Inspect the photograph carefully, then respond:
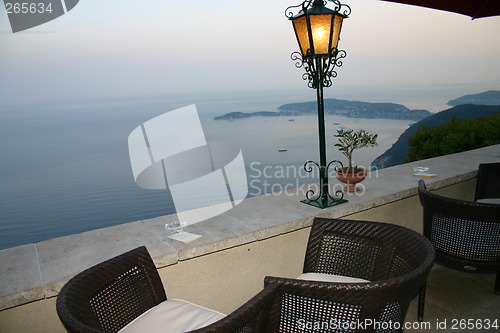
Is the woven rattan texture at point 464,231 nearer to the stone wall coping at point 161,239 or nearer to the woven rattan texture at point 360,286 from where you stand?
the stone wall coping at point 161,239

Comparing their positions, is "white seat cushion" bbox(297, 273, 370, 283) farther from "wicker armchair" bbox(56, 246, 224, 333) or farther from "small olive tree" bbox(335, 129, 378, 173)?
"small olive tree" bbox(335, 129, 378, 173)

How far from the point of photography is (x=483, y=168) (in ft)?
9.64

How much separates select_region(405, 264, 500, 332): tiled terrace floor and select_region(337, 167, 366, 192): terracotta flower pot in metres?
0.91

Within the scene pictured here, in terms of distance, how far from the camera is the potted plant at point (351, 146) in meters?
2.47

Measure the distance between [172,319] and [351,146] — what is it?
1730mm

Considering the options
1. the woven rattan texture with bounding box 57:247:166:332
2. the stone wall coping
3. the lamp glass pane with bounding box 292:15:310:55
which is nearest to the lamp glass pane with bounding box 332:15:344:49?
the lamp glass pane with bounding box 292:15:310:55

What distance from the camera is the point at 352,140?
2.51m

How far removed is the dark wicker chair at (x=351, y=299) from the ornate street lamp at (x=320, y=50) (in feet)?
2.36

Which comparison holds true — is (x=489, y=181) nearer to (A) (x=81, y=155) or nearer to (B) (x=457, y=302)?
(B) (x=457, y=302)

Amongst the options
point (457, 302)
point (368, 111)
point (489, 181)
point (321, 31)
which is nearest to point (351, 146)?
point (321, 31)

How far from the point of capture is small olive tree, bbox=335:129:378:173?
2467 millimetres

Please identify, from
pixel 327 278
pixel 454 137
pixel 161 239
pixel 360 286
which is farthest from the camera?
pixel 454 137

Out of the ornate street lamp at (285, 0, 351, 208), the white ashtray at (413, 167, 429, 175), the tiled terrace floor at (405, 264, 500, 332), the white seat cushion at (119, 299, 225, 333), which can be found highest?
the ornate street lamp at (285, 0, 351, 208)

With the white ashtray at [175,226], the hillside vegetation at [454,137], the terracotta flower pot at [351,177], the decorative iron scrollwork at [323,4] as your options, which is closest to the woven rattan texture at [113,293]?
the white ashtray at [175,226]
